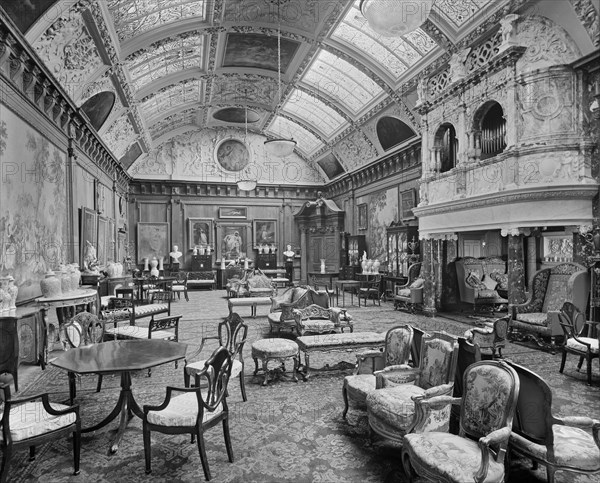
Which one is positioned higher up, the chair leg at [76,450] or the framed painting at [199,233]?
the framed painting at [199,233]

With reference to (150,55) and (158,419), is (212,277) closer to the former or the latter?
(150,55)

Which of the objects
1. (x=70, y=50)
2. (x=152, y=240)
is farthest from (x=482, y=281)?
(x=152, y=240)

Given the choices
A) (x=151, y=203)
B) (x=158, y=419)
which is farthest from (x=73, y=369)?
(x=151, y=203)

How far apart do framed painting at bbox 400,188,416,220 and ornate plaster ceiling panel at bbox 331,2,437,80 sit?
344cm

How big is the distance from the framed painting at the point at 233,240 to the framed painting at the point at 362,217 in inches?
223

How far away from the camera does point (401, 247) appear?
12359 mm

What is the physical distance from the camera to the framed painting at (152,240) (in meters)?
17.9

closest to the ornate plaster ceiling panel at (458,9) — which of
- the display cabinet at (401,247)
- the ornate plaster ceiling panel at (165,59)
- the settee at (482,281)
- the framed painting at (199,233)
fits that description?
the display cabinet at (401,247)

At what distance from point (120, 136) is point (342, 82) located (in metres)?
7.72

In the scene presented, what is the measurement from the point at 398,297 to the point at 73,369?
8918mm

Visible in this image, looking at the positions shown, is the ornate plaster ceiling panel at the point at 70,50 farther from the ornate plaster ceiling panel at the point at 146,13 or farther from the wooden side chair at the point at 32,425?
the wooden side chair at the point at 32,425

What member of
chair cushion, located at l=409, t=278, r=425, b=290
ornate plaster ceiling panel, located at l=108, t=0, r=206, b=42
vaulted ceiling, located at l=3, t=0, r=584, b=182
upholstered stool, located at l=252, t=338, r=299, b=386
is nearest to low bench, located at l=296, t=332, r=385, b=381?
upholstered stool, located at l=252, t=338, r=299, b=386

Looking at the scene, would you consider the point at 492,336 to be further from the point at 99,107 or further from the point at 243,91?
the point at 243,91

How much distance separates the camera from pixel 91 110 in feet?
33.3
